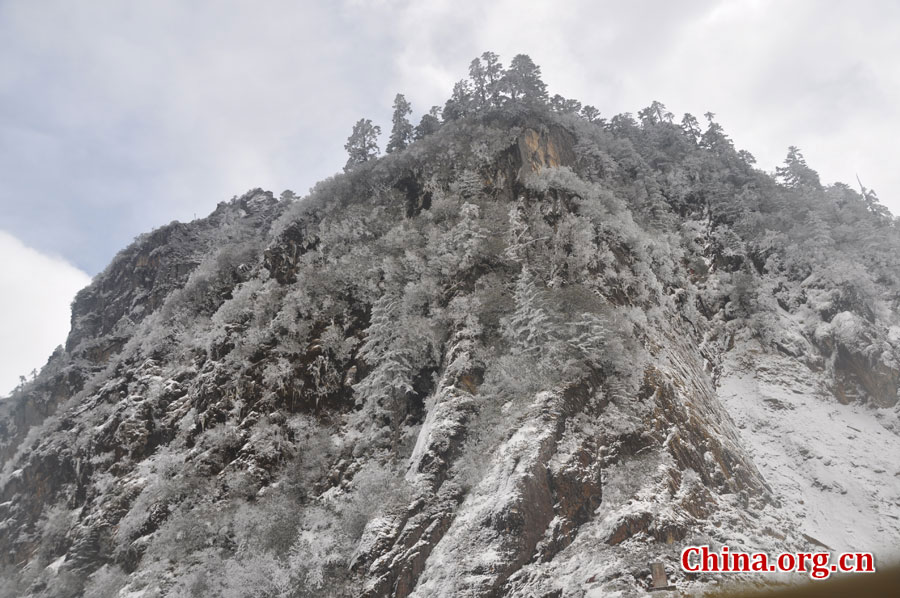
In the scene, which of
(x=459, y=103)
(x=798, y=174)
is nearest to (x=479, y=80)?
(x=459, y=103)

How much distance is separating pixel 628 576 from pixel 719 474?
757 cm

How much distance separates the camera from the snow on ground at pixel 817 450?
21266 mm

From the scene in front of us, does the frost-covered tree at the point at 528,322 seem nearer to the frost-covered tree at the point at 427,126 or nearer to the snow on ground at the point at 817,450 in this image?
the snow on ground at the point at 817,450

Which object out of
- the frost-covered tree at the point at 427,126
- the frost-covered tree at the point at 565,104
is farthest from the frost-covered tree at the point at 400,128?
the frost-covered tree at the point at 565,104

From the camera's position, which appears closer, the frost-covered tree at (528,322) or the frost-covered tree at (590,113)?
the frost-covered tree at (528,322)

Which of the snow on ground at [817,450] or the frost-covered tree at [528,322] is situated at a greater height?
the frost-covered tree at [528,322]

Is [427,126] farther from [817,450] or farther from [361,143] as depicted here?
[817,450]

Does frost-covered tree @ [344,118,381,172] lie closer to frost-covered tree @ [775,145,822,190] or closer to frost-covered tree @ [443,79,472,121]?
frost-covered tree @ [443,79,472,121]

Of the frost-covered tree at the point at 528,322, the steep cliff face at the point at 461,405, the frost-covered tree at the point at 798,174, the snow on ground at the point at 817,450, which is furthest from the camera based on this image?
the frost-covered tree at the point at 798,174

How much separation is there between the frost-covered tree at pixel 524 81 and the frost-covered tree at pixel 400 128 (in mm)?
12483

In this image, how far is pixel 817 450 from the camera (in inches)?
978

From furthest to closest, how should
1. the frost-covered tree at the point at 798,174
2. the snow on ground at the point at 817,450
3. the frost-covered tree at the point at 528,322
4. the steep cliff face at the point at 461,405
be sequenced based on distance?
the frost-covered tree at the point at 798,174 < the frost-covered tree at the point at 528,322 < the snow on ground at the point at 817,450 < the steep cliff face at the point at 461,405

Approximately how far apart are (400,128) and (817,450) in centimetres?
5063

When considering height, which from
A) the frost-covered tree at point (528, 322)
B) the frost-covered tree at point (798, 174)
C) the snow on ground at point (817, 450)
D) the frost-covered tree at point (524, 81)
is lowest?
the snow on ground at point (817, 450)
